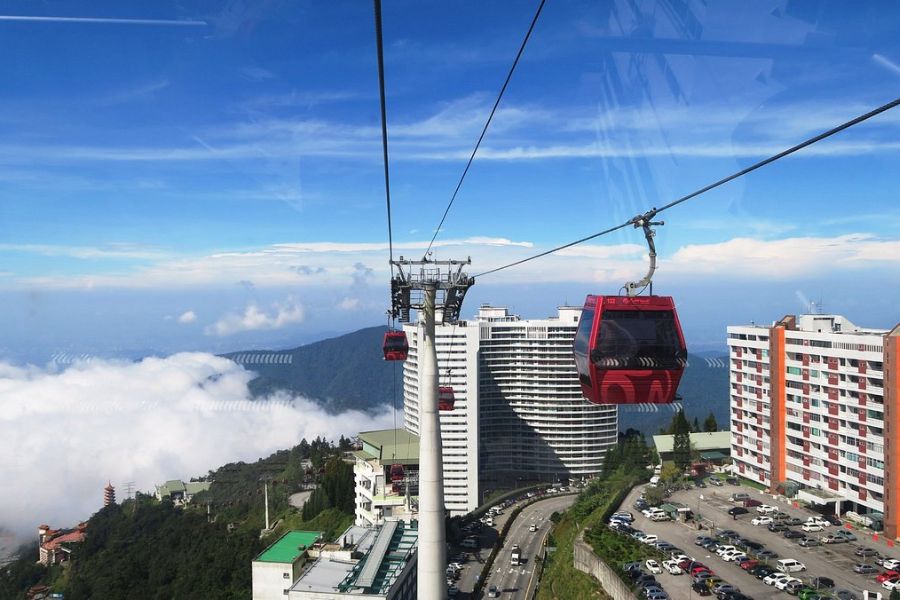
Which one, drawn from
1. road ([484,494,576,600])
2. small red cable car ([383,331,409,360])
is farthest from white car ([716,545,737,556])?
small red cable car ([383,331,409,360])

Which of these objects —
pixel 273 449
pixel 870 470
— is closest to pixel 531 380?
pixel 870 470

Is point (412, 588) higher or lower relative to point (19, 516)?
higher

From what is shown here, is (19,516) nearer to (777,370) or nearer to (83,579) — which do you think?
(83,579)

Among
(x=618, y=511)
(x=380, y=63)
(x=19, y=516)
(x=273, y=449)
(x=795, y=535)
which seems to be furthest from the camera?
(x=19, y=516)

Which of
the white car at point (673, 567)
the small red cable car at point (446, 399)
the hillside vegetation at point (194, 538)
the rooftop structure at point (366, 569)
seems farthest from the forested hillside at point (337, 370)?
the small red cable car at point (446, 399)

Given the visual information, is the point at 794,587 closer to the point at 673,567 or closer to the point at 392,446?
the point at 673,567

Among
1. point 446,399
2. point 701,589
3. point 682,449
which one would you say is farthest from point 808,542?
point 446,399
